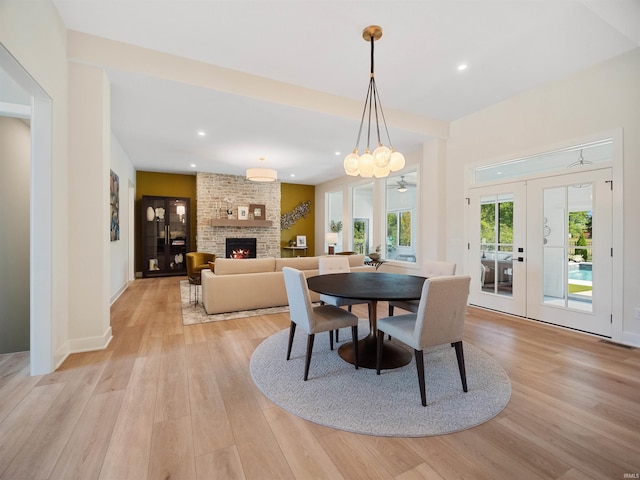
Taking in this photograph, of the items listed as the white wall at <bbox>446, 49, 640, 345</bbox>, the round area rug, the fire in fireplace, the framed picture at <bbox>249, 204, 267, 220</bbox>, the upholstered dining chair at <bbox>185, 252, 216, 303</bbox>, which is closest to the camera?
the round area rug

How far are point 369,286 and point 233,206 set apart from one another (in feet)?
21.3

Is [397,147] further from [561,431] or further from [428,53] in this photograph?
[561,431]

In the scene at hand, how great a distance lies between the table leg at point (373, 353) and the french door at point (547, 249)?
2305 millimetres

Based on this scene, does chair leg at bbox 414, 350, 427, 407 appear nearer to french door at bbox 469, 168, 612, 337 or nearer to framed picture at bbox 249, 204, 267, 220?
french door at bbox 469, 168, 612, 337

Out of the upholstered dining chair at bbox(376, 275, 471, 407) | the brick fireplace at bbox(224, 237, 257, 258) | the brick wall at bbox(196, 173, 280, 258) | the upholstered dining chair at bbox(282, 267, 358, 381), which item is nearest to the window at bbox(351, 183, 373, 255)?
the brick wall at bbox(196, 173, 280, 258)

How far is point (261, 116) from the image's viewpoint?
4.05 m

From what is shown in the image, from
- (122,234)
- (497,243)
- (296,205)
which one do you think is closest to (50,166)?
(122,234)

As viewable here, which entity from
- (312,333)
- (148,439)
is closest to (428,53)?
(312,333)

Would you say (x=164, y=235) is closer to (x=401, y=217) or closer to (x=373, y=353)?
(x=401, y=217)

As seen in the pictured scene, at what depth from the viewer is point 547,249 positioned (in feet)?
12.1

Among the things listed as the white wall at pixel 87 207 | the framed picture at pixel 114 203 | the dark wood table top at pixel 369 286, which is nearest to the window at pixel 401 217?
the dark wood table top at pixel 369 286

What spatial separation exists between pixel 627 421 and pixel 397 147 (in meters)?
4.76

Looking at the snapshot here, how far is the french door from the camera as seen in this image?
323 centimetres

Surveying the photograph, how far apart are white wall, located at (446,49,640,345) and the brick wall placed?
17.8 ft
